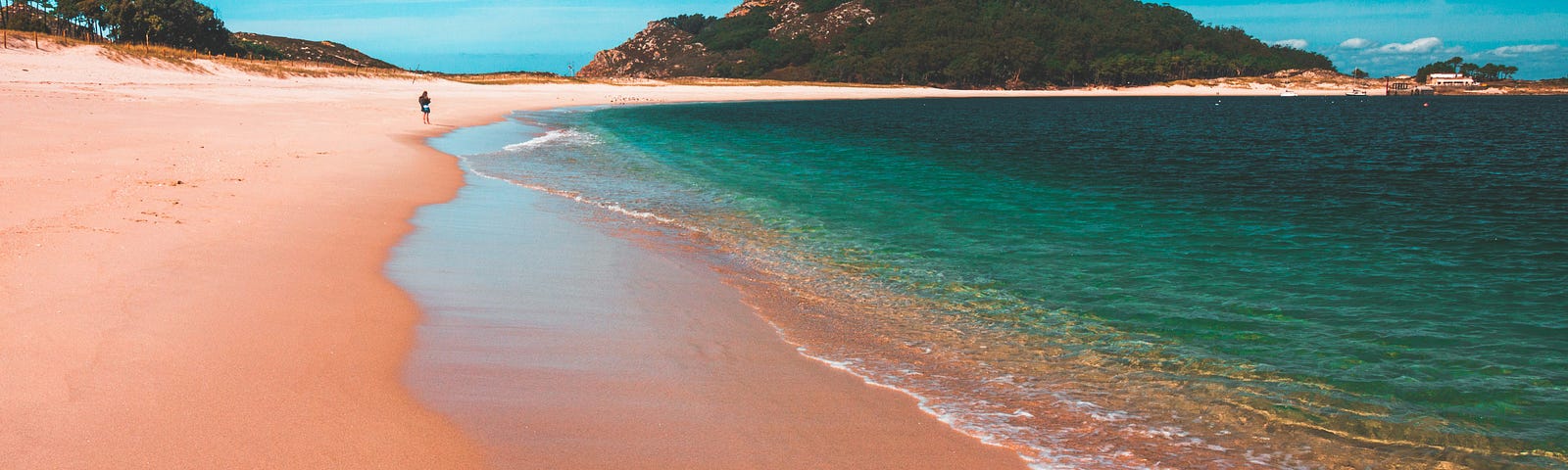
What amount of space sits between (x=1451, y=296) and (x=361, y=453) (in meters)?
11.2

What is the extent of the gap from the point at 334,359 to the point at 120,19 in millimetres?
87635

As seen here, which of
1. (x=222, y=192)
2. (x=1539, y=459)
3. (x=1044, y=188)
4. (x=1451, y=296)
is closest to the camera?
(x=1539, y=459)

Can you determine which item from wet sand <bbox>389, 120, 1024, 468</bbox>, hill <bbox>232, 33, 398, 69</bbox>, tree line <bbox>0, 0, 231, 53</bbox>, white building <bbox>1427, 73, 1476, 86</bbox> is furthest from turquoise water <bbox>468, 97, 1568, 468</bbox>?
white building <bbox>1427, 73, 1476, 86</bbox>

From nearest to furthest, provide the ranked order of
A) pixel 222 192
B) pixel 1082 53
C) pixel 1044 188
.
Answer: pixel 222 192, pixel 1044 188, pixel 1082 53

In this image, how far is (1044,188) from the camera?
22.0 m

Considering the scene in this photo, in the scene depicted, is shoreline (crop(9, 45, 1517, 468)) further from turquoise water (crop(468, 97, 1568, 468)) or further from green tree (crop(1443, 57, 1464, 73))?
green tree (crop(1443, 57, 1464, 73))

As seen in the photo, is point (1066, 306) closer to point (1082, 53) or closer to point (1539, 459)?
point (1539, 459)

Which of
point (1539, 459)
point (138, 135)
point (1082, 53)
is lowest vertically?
point (1539, 459)

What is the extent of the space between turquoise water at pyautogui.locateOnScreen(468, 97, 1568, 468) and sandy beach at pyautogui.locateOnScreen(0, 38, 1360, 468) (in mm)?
960

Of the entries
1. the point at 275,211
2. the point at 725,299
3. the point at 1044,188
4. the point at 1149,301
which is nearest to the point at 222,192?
the point at 275,211

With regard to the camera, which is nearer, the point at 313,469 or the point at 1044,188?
the point at 313,469

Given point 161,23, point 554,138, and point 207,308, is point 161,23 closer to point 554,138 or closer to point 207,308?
point 554,138

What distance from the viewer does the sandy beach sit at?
5000mm

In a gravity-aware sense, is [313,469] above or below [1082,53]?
below
